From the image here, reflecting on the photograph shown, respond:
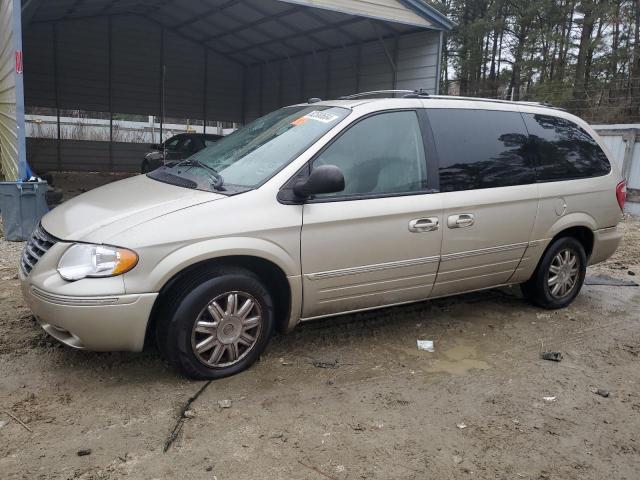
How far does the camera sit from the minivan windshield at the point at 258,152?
11.8 feet

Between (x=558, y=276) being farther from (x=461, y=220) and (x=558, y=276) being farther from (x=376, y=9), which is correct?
(x=376, y=9)

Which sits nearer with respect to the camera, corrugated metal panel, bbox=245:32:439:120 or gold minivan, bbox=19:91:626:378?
gold minivan, bbox=19:91:626:378

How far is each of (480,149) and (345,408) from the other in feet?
7.68

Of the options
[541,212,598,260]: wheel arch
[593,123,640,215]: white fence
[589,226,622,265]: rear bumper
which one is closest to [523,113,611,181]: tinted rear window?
[541,212,598,260]: wheel arch

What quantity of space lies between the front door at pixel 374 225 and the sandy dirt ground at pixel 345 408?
1.60ft

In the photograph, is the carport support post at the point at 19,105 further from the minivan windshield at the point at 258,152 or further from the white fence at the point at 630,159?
the white fence at the point at 630,159

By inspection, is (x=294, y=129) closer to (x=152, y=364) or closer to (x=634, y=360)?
(x=152, y=364)

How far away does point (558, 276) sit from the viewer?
4.96 metres

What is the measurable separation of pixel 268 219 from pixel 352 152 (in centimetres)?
84

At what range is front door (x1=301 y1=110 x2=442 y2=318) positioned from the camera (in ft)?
11.7

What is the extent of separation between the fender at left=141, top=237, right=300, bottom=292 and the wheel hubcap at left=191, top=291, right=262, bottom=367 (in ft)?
0.88

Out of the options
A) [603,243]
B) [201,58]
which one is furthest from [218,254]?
[201,58]

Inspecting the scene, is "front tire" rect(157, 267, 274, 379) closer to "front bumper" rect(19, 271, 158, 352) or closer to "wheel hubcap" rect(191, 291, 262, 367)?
"wheel hubcap" rect(191, 291, 262, 367)

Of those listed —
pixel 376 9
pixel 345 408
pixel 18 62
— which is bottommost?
pixel 345 408
